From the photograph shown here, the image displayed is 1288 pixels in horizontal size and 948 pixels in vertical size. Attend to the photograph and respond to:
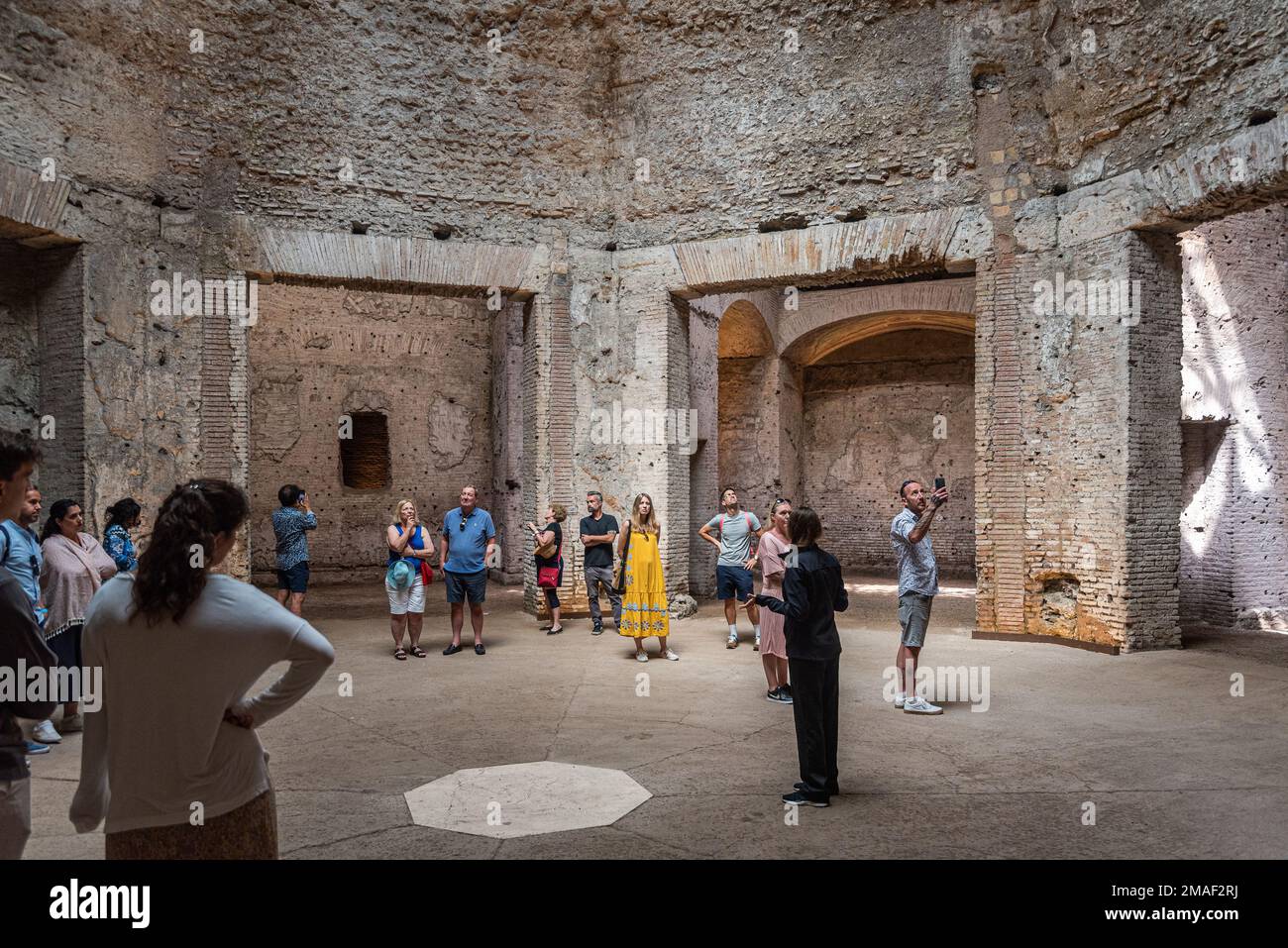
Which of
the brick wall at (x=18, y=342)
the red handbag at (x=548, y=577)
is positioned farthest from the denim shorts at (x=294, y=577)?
the brick wall at (x=18, y=342)

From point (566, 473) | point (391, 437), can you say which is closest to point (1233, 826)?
point (566, 473)

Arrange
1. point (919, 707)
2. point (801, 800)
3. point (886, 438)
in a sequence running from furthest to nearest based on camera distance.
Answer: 1. point (886, 438)
2. point (919, 707)
3. point (801, 800)

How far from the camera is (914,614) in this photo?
6.32 metres

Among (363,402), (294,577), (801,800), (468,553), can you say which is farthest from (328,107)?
(801,800)

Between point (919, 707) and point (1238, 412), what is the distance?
6.24m

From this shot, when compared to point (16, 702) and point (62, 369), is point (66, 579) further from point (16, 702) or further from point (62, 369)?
point (62, 369)

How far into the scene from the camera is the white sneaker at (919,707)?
643 centimetres

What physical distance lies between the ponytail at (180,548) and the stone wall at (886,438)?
15.7 metres

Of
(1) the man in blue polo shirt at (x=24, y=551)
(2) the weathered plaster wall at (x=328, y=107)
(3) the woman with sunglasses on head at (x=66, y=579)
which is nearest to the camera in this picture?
(1) the man in blue polo shirt at (x=24, y=551)

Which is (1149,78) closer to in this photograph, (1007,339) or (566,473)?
(1007,339)

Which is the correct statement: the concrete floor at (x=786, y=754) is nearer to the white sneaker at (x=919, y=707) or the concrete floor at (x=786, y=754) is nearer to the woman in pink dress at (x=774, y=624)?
the white sneaker at (x=919, y=707)

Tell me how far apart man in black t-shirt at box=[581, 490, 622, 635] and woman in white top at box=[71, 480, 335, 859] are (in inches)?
291

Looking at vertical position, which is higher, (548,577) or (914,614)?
(914,614)

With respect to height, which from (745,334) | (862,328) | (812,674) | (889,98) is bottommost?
(812,674)
